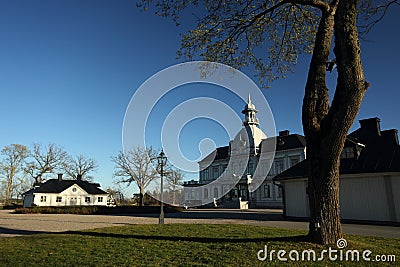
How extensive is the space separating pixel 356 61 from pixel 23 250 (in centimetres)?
903

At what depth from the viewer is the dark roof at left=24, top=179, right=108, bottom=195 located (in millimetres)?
46969

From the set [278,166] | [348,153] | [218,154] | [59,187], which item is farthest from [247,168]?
[59,187]

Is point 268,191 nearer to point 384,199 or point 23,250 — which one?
point 384,199

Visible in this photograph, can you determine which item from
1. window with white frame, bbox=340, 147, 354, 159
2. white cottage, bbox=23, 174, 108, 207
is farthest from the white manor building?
window with white frame, bbox=340, 147, 354, 159

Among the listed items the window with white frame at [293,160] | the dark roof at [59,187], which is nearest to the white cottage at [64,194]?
the dark roof at [59,187]

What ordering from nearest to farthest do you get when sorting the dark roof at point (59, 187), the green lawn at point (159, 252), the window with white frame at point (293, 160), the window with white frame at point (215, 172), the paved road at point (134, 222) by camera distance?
1. the green lawn at point (159, 252)
2. the paved road at point (134, 222)
3. the window with white frame at point (293, 160)
4. the dark roof at point (59, 187)
5. the window with white frame at point (215, 172)

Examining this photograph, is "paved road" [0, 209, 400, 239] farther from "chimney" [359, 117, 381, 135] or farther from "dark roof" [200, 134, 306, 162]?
"dark roof" [200, 134, 306, 162]

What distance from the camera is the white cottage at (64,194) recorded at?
4647 centimetres

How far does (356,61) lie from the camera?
6230 millimetres

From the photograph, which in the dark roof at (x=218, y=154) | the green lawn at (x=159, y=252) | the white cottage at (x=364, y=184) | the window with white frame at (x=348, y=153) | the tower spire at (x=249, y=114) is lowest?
the green lawn at (x=159, y=252)

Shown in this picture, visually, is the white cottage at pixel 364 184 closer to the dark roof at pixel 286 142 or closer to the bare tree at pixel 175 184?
the dark roof at pixel 286 142

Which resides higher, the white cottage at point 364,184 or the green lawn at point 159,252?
the white cottage at point 364,184

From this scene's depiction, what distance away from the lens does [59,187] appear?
48656mm

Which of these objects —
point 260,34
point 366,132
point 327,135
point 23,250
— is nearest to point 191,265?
point 327,135
